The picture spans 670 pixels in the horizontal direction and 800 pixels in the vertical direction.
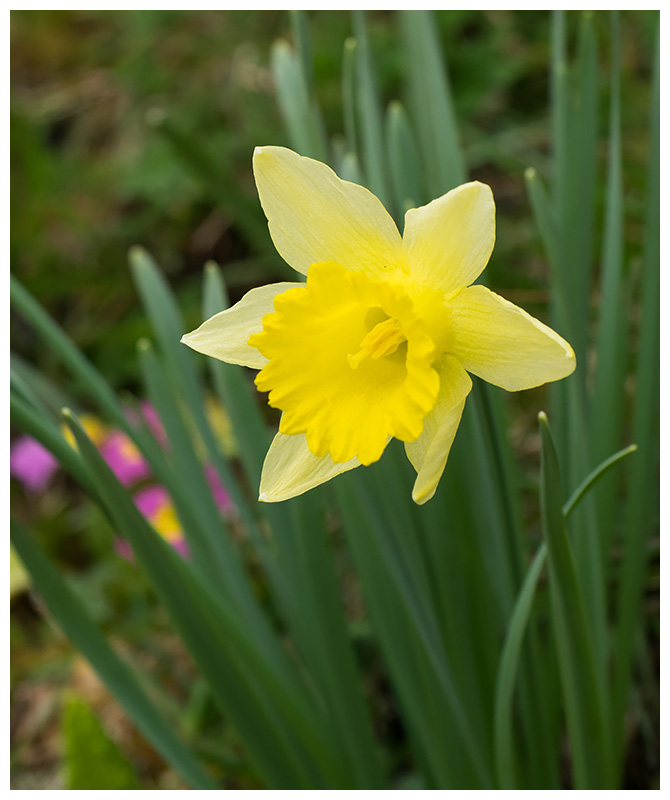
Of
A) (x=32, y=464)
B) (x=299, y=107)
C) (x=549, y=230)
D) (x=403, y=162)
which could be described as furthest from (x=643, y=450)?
(x=32, y=464)

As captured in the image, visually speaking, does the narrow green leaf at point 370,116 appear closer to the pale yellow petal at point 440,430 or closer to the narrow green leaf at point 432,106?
the narrow green leaf at point 432,106

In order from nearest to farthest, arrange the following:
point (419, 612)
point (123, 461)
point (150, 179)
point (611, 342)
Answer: point (419, 612) → point (611, 342) → point (123, 461) → point (150, 179)

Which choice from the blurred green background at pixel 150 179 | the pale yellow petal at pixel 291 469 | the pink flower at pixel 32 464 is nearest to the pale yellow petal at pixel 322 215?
the pale yellow petal at pixel 291 469

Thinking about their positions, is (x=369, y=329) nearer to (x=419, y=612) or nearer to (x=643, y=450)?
(x=419, y=612)

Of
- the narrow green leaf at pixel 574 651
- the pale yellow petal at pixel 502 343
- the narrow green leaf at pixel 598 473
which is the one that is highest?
the pale yellow petal at pixel 502 343

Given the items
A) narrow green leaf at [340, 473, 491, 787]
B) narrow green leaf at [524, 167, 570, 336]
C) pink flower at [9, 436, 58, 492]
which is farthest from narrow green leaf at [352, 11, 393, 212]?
pink flower at [9, 436, 58, 492]

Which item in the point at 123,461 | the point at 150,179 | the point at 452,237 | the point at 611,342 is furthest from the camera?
the point at 150,179

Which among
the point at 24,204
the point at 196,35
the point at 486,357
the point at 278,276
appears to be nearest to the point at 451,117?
the point at 486,357

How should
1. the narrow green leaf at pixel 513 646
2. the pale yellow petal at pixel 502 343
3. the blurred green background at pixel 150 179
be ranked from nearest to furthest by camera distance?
1. the pale yellow petal at pixel 502 343
2. the narrow green leaf at pixel 513 646
3. the blurred green background at pixel 150 179
